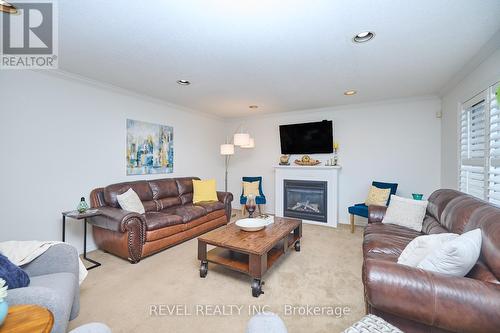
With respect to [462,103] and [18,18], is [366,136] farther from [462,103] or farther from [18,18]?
[18,18]

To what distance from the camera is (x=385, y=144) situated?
4211mm

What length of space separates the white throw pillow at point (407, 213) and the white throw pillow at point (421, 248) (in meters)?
1.19

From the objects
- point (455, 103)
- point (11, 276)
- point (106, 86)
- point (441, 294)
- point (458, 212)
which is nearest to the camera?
point (441, 294)

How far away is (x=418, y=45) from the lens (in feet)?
7.14

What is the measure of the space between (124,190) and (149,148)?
0.95 metres

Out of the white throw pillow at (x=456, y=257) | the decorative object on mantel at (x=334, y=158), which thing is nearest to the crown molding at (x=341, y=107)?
the decorative object on mantel at (x=334, y=158)

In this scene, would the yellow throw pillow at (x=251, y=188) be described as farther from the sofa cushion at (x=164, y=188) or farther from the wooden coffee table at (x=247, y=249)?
the wooden coffee table at (x=247, y=249)

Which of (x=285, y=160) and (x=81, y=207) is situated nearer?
(x=81, y=207)

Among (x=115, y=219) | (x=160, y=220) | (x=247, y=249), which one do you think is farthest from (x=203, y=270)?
(x=115, y=219)

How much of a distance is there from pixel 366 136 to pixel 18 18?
4.89m

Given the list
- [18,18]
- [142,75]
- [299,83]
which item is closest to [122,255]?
[142,75]

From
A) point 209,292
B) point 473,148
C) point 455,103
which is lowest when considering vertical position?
point 209,292

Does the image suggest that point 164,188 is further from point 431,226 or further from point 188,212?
point 431,226

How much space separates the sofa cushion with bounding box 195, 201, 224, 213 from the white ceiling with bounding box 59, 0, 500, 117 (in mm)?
1962
